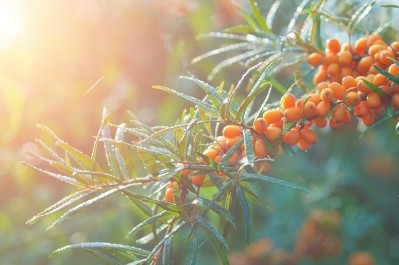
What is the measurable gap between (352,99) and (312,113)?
0.15ft

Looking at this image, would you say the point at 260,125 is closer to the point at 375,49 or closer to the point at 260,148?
the point at 260,148

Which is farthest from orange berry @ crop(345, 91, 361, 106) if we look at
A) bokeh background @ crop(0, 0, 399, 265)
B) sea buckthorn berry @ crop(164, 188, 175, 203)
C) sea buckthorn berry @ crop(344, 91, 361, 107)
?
bokeh background @ crop(0, 0, 399, 265)

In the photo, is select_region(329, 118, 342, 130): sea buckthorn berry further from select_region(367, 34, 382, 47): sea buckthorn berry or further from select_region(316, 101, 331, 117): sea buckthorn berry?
select_region(367, 34, 382, 47): sea buckthorn berry

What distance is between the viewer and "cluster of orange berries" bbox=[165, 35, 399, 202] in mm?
718

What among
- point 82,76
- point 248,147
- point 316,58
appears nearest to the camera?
point 248,147

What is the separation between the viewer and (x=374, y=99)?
72 centimetres

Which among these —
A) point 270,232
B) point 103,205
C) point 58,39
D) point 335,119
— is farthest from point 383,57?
point 270,232

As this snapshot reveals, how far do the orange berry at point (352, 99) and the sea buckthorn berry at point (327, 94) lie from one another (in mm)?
16

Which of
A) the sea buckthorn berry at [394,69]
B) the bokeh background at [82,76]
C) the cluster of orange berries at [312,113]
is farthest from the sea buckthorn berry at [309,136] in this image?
the bokeh background at [82,76]

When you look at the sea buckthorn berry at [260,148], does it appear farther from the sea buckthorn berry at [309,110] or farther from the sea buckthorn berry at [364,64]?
the sea buckthorn berry at [364,64]

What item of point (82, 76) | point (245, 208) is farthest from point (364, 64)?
point (82, 76)

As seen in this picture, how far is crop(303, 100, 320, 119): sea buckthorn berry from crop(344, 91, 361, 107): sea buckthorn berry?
0.04 metres

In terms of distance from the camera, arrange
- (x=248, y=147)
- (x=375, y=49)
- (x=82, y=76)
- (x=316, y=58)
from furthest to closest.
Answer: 1. (x=82, y=76)
2. (x=316, y=58)
3. (x=375, y=49)
4. (x=248, y=147)

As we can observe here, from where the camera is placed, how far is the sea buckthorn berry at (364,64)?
0.81 m
